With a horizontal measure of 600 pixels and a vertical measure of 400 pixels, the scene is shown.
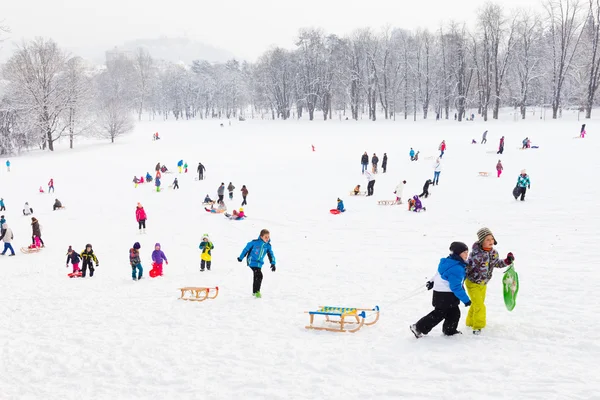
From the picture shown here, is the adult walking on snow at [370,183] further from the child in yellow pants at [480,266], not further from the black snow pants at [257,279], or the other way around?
the child in yellow pants at [480,266]

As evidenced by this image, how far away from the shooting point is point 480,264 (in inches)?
252

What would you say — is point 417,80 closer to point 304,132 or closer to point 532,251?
point 304,132

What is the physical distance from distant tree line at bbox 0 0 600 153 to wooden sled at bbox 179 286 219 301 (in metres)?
48.1

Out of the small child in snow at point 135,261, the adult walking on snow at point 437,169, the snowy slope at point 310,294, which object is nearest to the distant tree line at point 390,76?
the snowy slope at point 310,294

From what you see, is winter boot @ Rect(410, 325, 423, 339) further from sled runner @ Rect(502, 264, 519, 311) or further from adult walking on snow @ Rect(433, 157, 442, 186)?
adult walking on snow @ Rect(433, 157, 442, 186)

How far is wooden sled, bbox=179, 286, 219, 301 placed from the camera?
10484 millimetres

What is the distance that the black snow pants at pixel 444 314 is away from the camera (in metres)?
6.45

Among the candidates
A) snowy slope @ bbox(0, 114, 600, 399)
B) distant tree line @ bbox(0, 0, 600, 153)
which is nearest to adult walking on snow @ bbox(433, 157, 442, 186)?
snowy slope @ bbox(0, 114, 600, 399)

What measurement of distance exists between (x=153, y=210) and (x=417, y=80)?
53055mm

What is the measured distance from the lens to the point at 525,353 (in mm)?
6176

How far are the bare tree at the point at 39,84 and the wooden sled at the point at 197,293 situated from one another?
49.2 m

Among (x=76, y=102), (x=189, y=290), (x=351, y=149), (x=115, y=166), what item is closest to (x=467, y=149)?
(x=351, y=149)

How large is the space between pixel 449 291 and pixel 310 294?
4.62 m

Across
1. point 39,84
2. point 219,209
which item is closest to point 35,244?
point 219,209
